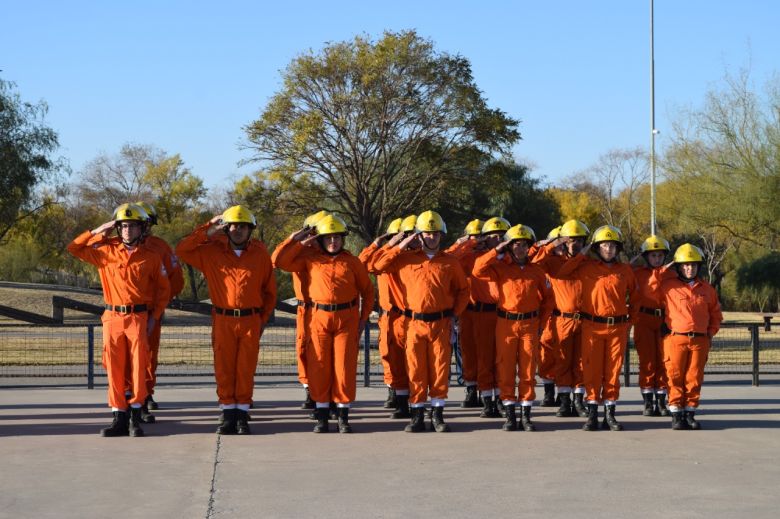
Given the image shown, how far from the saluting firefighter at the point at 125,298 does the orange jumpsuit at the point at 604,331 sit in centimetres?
436

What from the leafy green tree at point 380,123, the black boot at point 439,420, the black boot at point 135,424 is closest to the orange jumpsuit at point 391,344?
the black boot at point 439,420

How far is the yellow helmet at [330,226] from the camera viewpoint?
11.2m

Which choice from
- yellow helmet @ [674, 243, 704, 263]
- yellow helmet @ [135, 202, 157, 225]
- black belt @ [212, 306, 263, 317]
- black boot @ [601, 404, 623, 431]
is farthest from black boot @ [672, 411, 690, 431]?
yellow helmet @ [135, 202, 157, 225]

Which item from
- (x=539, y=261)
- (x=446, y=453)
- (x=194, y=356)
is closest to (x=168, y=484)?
(x=446, y=453)

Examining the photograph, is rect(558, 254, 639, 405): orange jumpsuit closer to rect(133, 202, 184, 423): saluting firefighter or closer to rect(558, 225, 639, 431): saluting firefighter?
rect(558, 225, 639, 431): saluting firefighter

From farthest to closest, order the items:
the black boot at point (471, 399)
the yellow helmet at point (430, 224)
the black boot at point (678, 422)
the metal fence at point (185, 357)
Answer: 1. the metal fence at point (185, 357)
2. the black boot at point (471, 399)
3. the black boot at point (678, 422)
4. the yellow helmet at point (430, 224)

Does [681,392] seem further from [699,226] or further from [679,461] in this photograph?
[699,226]

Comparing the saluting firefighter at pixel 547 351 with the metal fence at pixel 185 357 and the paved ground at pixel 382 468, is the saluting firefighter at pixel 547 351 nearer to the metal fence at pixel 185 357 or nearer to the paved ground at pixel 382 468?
the paved ground at pixel 382 468

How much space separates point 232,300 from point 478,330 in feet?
10.8

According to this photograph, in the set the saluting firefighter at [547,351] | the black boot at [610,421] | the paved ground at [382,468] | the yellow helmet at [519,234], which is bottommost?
the paved ground at [382,468]

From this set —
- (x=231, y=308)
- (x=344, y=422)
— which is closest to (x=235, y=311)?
(x=231, y=308)

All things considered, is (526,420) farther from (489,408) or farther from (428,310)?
(428,310)

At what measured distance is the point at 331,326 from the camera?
1102 cm

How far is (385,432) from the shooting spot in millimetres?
11203
